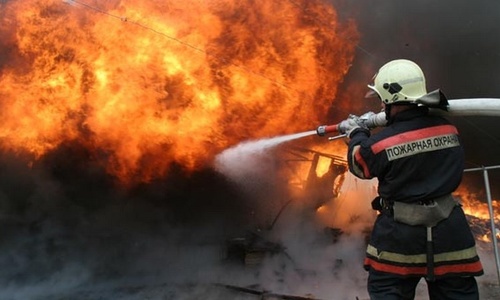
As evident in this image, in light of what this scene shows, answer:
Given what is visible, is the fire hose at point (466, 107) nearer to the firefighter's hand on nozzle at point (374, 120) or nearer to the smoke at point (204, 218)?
the firefighter's hand on nozzle at point (374, 120)

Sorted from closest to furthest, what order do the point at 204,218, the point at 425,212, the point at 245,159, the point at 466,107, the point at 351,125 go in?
the point at 425,212 → the point at 466,107 → the point at 351,125 → the point at 245,159 → the point at 204,218

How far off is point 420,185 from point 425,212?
6.5 inches

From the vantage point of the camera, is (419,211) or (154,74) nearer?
(419,211)

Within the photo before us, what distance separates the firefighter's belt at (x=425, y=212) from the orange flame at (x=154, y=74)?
4.61m

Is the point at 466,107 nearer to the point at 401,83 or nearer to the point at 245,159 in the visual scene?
the point at 401,83

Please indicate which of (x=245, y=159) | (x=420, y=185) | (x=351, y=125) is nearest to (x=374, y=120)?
(x=351, y=125)

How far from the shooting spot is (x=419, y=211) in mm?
2324

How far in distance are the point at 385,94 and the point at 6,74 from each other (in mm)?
5677

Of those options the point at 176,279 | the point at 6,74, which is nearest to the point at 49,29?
the point at 6,74

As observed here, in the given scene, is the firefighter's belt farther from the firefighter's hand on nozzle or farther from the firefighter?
the firefighter's hand on nozzle

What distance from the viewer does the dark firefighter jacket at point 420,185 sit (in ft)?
7.60

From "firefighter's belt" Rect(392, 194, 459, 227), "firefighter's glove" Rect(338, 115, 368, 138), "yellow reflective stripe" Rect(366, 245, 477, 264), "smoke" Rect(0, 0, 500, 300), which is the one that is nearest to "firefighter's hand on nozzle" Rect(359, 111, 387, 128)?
"firefighter's glove" Rect(338, 115, 368, 138)

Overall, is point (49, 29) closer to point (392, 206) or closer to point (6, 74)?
point (6, 74)

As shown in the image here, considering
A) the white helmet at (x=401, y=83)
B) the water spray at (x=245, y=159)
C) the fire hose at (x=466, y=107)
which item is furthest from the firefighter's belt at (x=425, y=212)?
the water spray at (x=245, y=159)
